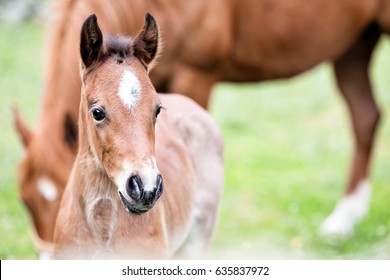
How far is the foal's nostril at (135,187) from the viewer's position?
2.78 m

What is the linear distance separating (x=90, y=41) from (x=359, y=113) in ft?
11.2

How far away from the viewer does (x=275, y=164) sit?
24.0 feet

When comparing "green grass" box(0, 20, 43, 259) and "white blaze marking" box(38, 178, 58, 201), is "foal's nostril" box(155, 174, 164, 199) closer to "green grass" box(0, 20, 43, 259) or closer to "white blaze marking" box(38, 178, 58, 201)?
"white blaze marking" box(38, 178, 58, 201)

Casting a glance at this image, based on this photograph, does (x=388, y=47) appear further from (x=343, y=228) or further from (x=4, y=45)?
(x=343, y=228)

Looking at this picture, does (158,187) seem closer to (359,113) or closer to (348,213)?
(348,213)

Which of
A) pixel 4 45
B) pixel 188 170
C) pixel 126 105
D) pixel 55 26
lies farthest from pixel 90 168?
pixel 4 45

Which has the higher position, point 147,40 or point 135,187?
point 147,40

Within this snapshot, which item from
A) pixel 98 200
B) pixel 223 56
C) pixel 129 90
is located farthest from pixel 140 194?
pixel 223 56

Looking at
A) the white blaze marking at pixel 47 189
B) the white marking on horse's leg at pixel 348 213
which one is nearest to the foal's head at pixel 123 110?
the white blaze marking at pixel 47 189

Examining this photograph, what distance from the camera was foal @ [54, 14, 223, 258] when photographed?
292 cm

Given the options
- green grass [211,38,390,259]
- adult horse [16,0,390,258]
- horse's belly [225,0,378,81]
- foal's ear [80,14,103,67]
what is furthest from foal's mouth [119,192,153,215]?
horse's belly [225,0,378,81]

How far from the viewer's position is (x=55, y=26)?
14.7ft

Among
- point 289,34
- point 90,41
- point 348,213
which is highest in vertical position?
point 90,41

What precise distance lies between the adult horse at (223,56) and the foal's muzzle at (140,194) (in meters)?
1.52
